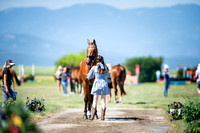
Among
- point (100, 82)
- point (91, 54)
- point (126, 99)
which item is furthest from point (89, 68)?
point (126, 99)

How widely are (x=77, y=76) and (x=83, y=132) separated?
2068cm

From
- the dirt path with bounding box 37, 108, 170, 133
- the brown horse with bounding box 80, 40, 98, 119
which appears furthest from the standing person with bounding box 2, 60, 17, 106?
the brown horse with bounding box 80, 40, 98, 119

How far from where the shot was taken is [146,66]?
182ft

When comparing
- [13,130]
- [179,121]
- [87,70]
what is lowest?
[179,121]

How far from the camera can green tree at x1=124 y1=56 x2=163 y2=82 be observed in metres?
55.7

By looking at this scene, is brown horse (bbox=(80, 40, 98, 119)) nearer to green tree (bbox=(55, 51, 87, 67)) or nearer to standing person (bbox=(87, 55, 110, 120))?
standing person (bbox=(87, 55, 110, 120))

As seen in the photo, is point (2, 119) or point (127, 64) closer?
point (2, 119)

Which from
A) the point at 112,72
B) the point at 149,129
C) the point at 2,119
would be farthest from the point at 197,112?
the point at 112,72

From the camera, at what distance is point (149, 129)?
9.58 m

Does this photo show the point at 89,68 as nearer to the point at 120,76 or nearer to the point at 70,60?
the point at 120,76

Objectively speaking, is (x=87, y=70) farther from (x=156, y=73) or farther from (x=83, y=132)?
(x=156, y=73)

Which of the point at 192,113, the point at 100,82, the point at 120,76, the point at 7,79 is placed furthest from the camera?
the point at 120,76

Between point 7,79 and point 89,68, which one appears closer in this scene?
point 89,68

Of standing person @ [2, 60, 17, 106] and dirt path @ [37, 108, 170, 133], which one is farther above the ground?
standing person @ [2, 60, 17, 106]
